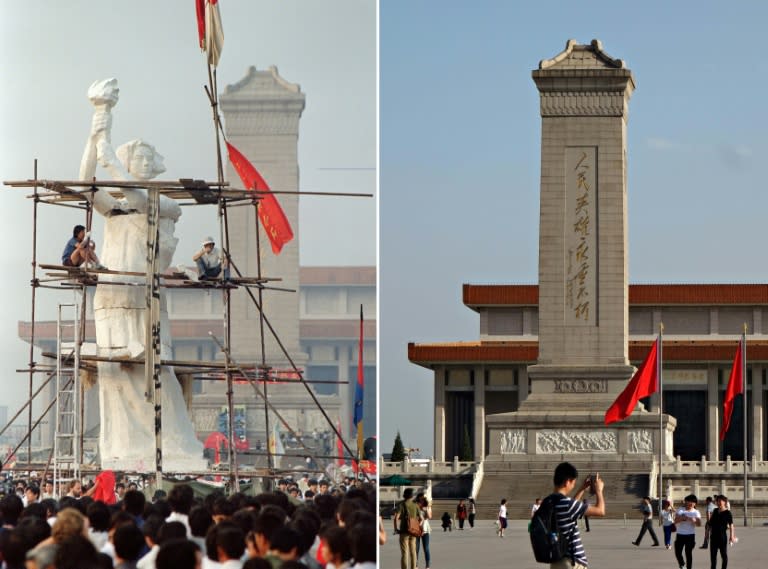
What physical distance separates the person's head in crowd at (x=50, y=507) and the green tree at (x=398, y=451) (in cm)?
5330

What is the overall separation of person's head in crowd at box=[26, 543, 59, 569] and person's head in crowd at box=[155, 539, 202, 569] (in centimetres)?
89

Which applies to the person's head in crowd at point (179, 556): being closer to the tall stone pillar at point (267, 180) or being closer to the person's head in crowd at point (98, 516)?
the person's head in crowd at point (98, 516)

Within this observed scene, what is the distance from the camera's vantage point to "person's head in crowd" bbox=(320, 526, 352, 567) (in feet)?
30.6

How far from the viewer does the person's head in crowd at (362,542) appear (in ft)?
31.0

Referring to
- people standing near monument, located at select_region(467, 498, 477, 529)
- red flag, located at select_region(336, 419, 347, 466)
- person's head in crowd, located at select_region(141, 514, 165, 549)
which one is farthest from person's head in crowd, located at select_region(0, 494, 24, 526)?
people standing near monument, located at select_region(467, 498, 477, 529)

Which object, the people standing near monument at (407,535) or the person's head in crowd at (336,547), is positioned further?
the people standing near monument at (407,535)

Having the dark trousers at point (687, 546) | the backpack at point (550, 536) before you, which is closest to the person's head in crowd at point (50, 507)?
the backpack at point (550, 536)

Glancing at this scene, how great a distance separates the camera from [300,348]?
40.5 feet

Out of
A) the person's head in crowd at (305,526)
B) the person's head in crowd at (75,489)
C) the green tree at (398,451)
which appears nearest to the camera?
the person's head in crowd at (305,526)

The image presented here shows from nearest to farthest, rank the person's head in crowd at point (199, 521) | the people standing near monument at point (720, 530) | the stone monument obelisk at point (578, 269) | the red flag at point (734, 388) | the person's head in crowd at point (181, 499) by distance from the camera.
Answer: the person's head in crowd at point (199, 521)
the person's head in crowd at point (181, 499)
the people standing near monument at point (720, 530)
the red flag at point (734, 388)
the stone monument obelisk at point (578, 269)

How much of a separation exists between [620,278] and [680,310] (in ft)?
74.8

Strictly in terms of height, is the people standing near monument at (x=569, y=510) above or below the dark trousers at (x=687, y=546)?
above

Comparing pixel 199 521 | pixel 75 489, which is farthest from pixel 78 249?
pixel 199 521

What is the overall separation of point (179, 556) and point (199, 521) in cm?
164
